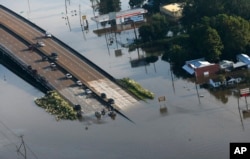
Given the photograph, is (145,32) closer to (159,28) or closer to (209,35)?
(159,28)

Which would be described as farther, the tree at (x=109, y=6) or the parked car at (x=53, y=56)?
the tree at (x=109, y=6)

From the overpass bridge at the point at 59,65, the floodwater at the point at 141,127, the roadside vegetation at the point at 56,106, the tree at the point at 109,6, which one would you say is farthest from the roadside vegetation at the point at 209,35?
the roadside vegetation at the point at 56,106

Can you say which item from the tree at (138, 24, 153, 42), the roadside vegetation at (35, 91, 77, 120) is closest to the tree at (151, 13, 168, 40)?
the tree at (138, 24, 153, 42)

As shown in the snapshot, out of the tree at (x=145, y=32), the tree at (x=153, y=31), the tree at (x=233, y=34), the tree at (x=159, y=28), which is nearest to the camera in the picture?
the tree at (x=233, y=34)

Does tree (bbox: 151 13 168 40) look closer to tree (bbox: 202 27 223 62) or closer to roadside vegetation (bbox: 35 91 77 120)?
tree (bbox: 202 27 223 62)

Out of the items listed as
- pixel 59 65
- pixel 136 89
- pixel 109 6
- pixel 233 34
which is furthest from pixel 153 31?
pixel 136 89

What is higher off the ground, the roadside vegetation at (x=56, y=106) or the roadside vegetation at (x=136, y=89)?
the roadside vegetation at (x=136, y=89)

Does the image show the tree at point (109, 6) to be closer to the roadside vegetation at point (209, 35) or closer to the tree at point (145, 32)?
the roadside vegetation at point (209, 35)
